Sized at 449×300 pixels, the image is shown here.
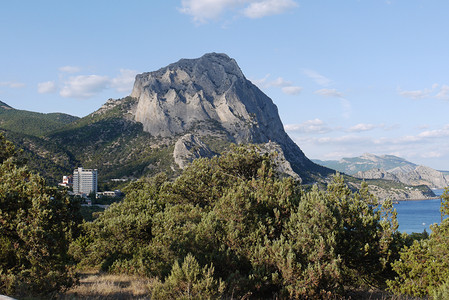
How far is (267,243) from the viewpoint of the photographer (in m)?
11.7

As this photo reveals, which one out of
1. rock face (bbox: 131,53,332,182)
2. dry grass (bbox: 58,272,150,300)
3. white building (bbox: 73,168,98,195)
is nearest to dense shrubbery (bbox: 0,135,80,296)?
dry grass (bbox: 58,272,150,300)

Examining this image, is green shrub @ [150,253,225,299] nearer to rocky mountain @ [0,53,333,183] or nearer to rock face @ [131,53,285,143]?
rocky mountain @ [0,53,333,183]

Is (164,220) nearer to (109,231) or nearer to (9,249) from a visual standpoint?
(109,231)

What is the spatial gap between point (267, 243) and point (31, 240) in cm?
719

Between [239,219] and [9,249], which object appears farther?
[239,219]

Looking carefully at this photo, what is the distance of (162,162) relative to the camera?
137m

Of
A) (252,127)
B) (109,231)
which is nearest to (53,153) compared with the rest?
(252,127)

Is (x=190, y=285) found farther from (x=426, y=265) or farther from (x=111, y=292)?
(x=426, y=265)

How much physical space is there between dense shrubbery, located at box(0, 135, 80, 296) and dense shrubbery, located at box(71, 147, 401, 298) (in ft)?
10.4

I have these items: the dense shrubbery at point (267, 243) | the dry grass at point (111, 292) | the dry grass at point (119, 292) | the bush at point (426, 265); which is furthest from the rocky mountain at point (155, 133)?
the dry grass at point (111, 292)

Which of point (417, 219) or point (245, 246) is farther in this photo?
point (417, 219)

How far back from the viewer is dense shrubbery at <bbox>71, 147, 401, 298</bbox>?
420 inches

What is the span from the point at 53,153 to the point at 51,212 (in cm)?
14109

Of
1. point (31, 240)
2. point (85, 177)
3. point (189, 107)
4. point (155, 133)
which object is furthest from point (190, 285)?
point (189, 107)
